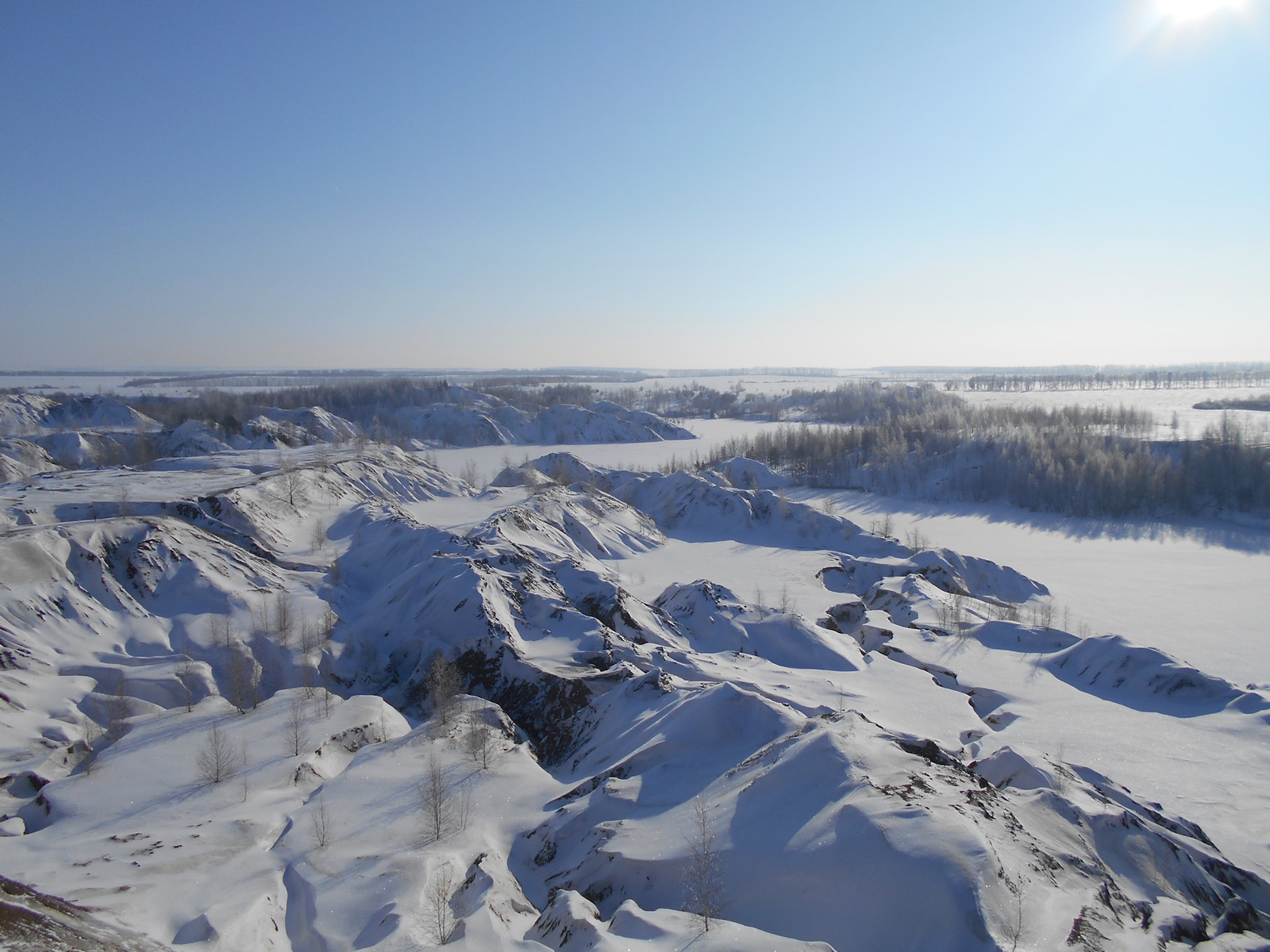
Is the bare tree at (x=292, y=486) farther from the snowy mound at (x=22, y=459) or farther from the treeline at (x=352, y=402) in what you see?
the treeline at (x=352, y=402)

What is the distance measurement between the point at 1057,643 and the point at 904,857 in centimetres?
2745

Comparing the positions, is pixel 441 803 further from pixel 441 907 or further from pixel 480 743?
pixel 441 907

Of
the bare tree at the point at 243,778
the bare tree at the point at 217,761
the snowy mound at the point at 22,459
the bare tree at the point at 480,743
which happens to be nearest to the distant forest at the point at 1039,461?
the snowy mound at the point at 22,459

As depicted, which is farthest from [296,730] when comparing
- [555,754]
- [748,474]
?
[748,474]

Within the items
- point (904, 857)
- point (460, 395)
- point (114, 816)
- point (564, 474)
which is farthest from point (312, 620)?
point (460, 395)

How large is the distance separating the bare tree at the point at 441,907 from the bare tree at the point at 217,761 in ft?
22.2

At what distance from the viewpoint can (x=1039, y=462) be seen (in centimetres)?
8112

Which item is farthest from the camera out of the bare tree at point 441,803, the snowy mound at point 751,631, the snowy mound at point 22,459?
the snowy mound at point 22,459

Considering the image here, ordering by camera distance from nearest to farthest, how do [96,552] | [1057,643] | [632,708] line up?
1. [632,708]
2. [96,552]
3. [1057,643]

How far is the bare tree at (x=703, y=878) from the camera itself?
32.2 feet

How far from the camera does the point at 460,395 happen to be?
144 m

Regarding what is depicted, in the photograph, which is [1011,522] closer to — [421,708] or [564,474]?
[564,474]

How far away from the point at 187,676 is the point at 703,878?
1965cm

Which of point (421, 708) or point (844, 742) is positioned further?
point (421, 708)
